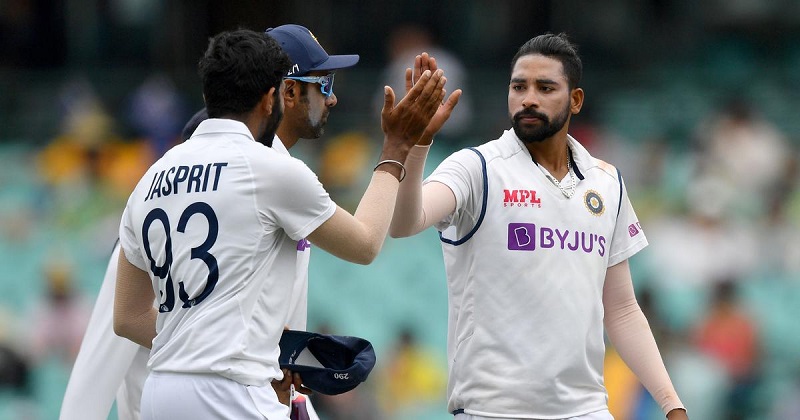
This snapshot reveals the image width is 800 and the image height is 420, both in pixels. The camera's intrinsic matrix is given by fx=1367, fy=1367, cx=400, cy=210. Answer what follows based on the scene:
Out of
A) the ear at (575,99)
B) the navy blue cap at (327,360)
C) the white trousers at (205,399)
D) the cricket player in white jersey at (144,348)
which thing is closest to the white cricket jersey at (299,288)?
the cricket player in white jersey at (144,348)

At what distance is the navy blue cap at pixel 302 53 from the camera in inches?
198

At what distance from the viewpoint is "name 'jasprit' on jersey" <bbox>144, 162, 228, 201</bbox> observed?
4.11 meters

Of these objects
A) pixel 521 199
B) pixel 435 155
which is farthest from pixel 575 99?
pixel 435 155

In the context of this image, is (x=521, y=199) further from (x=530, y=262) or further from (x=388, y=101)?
(x=388, y=101)

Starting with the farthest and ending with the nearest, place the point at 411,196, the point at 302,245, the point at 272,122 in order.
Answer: the point at 302,245
the point at 411,196
the point at 272,122

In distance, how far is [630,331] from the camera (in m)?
5.36

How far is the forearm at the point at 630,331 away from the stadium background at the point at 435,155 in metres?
4.37

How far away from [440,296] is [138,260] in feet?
24.3

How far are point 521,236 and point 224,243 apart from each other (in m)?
1.39

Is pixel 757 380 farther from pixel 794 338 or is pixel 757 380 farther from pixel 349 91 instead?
pixel 349 91

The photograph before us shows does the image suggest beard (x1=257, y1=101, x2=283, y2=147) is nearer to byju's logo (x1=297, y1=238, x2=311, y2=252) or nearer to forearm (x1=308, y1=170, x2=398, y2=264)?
forearm (x1=308, y1=170, x2=398, y2=264)

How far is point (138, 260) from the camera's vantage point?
435 centimetres

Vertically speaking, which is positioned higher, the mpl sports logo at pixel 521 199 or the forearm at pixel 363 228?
the forearm at pixel 363 228

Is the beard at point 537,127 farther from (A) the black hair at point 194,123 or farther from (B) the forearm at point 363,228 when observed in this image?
(A) the black hair at point 194,123
